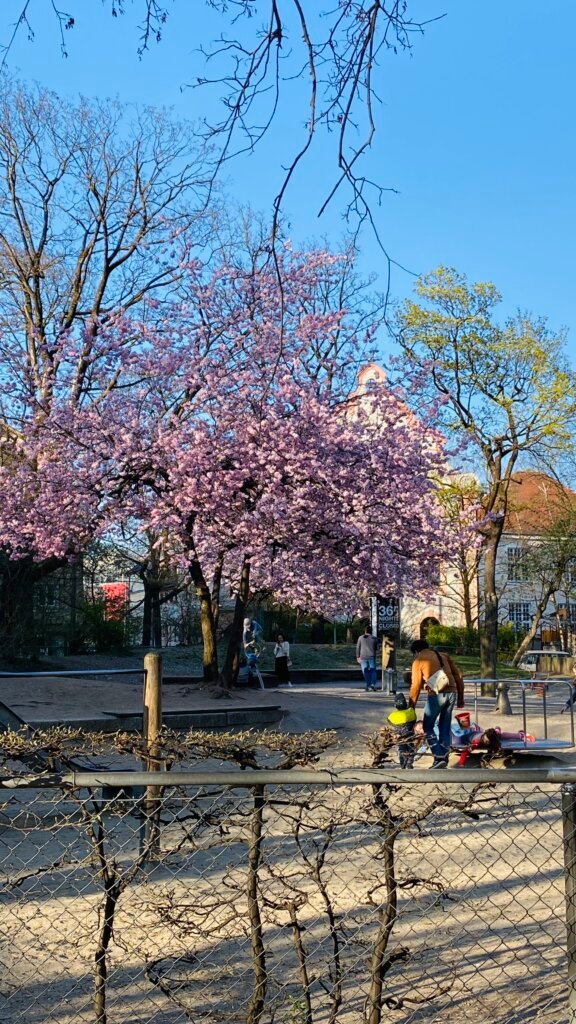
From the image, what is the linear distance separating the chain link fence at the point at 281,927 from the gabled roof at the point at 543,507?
29.1 meters

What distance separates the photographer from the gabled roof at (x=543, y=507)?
36.2 m

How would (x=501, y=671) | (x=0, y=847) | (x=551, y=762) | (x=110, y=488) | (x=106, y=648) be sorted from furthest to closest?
1. (x=501, y=671)
2. (x=106, y=648)
3. (x=110, y=488)
4. (x=551, y=762)
5. (x=0, y=847)

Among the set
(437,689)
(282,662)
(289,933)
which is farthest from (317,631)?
(289,933)

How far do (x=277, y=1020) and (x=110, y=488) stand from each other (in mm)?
15149

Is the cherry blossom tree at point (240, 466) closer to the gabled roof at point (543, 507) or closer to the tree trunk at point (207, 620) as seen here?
the tree trunk at point (207, 620)

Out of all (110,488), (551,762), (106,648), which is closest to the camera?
(551,762)

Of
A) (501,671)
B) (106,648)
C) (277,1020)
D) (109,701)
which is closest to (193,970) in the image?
(277,1020)

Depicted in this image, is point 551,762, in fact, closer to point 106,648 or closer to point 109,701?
point 109,701

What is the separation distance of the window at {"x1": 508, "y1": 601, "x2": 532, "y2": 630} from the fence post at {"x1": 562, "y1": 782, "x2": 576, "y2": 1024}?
47114 mm

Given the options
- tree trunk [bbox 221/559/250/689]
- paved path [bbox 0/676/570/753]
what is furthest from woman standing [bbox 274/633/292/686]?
tree trunk [bbox 221/559/250/689]

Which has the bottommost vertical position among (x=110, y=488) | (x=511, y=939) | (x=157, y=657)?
(x=511, y=939)

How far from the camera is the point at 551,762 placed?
39.2 feet

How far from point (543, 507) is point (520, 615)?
16.9m

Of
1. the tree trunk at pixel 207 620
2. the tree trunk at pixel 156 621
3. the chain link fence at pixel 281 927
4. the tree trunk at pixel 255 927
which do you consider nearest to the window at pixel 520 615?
the tree trunk at pixel 156 621
